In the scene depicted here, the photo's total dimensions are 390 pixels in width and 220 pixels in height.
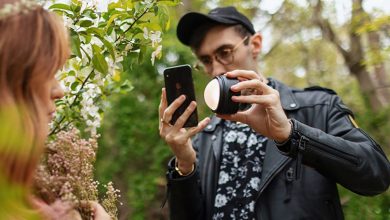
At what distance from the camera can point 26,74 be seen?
118 cm

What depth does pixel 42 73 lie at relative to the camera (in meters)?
1.21

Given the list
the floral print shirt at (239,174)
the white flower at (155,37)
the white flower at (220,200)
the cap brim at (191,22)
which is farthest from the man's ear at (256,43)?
the white flower at (155,37)

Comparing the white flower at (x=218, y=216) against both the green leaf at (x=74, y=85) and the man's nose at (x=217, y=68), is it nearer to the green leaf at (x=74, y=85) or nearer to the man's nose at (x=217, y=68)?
the man's nose at (x=217, y=68)

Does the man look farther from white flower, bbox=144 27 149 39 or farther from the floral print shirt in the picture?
white flower, bbox=144 27 149 39

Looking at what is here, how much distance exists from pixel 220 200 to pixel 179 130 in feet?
1.39

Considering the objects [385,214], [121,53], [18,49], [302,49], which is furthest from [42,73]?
[302,49]

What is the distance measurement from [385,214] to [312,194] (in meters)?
1.24

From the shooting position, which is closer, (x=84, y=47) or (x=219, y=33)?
(x=84, y=47)


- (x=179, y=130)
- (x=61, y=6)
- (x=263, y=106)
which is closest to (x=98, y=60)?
(x=61, y=6)

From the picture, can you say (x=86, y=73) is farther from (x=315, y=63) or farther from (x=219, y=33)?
(x=315, y=63)

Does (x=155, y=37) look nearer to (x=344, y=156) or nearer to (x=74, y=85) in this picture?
(x=74, y=85)

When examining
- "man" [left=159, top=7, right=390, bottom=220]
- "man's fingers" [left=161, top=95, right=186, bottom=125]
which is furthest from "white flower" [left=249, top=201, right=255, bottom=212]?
"man's fingers" [left=161, top=95, right=186, bottom=125]

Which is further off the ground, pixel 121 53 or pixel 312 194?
pixel 121 53

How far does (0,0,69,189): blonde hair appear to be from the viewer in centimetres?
106
